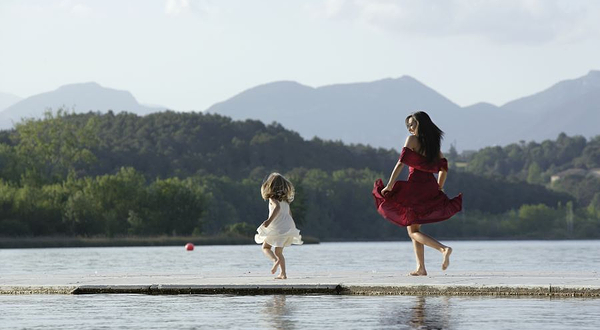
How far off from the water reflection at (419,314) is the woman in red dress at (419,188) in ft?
8.08

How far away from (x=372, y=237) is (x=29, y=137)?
54.2 meters

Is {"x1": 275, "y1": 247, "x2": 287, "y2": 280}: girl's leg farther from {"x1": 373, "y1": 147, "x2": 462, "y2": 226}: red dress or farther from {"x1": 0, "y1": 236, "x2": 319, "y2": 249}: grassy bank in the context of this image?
{"x1": 0, "y1": 236, "x2": 319, "y2": 249}: grassy bank

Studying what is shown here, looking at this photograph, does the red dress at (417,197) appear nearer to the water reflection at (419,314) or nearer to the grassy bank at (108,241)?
the water reflection at (419,314)

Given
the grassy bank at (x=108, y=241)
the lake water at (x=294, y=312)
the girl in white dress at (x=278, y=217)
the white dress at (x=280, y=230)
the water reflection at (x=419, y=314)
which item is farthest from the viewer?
the grassy bank at (x=108, y=241)

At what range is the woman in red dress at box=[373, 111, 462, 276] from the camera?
56.1 feet

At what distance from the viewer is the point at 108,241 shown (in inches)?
4092

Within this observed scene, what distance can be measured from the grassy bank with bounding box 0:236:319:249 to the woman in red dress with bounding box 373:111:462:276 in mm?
79886

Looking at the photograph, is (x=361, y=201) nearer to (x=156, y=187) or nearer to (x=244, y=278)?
(x=156, y=187)

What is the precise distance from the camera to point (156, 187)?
395 ft

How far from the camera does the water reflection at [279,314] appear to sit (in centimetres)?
1155

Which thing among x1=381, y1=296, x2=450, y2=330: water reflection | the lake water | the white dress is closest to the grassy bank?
the white dress

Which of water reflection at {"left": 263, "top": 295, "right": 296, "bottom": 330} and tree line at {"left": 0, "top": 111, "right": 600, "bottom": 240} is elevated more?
tree line at {"left": 0, "top": 111, "right": 600, "bottom": 240}

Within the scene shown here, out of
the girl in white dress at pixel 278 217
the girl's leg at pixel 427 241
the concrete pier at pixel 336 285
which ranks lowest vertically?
the concrete pier at pixel 336 285

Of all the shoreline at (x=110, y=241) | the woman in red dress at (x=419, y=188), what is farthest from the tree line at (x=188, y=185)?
the woman in red dress at (x=419, y=188)
